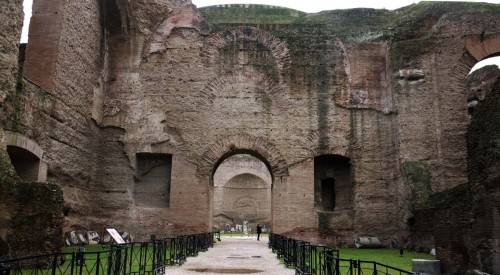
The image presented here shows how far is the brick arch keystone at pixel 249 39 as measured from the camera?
15.6 meters

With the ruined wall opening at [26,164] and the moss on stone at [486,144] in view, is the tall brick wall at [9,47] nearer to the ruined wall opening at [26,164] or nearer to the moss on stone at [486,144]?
the ruined wall opening at [26,164]

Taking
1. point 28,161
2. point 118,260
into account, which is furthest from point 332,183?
point 118,260

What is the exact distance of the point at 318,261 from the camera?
311 inches

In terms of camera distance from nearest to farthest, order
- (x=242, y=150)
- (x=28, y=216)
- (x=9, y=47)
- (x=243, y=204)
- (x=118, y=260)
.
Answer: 1. (x=118, y=260)
2. (x=28, y=216)
3. (x=9, y=47)
4. (x=242, y=150)
5. (x=243, y=204)

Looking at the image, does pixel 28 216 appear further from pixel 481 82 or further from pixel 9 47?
pixel 481 82

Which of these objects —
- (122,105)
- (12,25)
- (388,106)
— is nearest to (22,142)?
(12,25)

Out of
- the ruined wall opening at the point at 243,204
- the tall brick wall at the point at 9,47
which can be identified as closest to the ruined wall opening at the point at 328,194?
the tall brick wall at the point at 9,47

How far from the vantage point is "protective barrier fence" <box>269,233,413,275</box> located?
504 cm

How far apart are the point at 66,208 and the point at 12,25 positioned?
5396mm

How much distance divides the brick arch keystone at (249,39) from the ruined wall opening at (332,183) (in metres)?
3.37

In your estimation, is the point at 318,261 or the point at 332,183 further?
the point at 332,183

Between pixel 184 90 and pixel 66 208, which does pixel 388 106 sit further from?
pixel 66 208

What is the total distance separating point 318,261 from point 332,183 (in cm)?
824

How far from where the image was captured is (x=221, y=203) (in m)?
28.4
